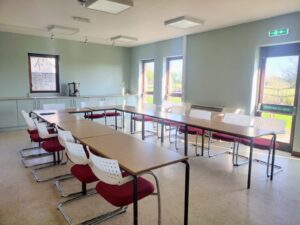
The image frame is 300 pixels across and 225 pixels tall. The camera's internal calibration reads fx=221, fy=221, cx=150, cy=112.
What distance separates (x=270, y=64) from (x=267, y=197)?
2926mm

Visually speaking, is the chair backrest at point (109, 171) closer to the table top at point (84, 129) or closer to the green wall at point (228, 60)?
the table top at point (84, 129)

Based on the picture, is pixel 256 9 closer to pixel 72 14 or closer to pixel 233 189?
pixel 233 189

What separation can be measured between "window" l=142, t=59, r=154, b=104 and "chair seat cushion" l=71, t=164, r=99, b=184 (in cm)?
537

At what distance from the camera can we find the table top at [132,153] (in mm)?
1853

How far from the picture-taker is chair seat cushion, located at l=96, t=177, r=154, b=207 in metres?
1.77

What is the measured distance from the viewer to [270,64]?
4512 millimetres

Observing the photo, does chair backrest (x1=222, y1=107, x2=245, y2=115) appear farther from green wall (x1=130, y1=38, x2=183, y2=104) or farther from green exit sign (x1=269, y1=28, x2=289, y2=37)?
green wall (x1=130, y1=38, x2=183, y2=104)

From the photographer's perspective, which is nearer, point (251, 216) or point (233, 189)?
point (251, 216)

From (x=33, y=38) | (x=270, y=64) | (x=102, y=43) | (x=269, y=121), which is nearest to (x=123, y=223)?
(x=269, y=121)

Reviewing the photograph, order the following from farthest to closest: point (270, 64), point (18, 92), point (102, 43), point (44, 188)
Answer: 1. point (102, 43)
2. point (18, 92)
3. point (270, 64)
4. point (44, 188)

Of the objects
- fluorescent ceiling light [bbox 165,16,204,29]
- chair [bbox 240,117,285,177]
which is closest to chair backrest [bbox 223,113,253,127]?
chair [bbox 240,117,285,177]

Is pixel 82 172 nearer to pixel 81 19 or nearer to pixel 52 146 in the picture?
pixel 52 146

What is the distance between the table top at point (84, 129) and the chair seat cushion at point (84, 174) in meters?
0.45

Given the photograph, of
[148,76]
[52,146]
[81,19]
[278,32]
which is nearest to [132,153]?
[52,146]
